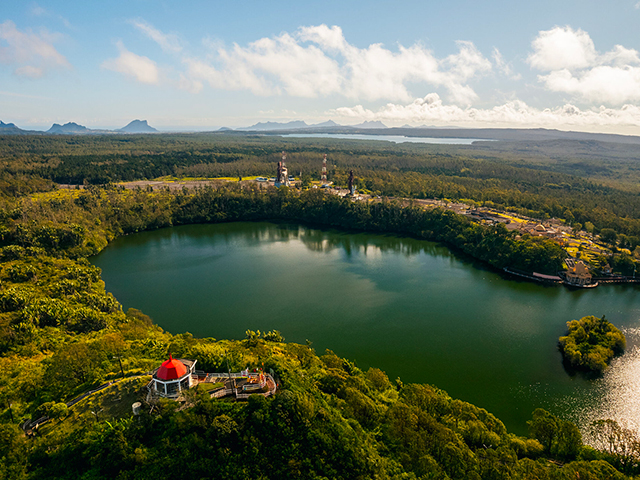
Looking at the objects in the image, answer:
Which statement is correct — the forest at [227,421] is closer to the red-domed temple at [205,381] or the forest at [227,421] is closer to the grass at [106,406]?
the grass at [106,406]

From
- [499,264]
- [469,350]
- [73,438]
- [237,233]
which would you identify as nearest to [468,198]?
[499,264]

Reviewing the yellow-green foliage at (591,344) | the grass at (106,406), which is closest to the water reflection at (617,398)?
the yellow-green foliage at (591,344)

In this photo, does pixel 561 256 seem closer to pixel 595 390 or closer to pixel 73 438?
pixel 595 390

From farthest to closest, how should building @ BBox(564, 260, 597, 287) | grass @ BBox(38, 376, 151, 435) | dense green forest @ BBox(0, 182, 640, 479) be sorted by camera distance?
building @ BBox(564, 260, 597, 287) → grass @ BBox(38, 376, 151, 435) → dense green forest @ BBox(0, 182, 640, 479)

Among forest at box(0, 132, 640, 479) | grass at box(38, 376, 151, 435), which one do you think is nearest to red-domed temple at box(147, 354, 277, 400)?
forest at box(0, 132, 640, 479)

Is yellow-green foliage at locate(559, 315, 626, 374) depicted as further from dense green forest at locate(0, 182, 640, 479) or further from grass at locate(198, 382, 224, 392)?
grass at locate(198, 382, 224, 392)

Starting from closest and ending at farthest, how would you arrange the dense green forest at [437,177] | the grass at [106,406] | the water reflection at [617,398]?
the grass at [106,406] < the water reflection at [617,398] < the dense green forest at [437,177]
